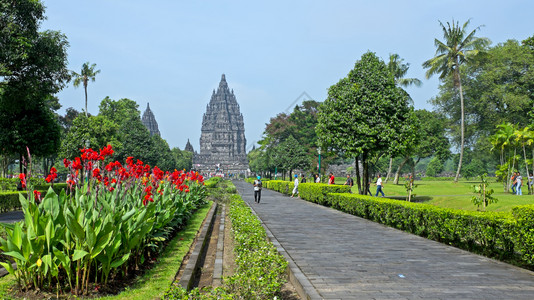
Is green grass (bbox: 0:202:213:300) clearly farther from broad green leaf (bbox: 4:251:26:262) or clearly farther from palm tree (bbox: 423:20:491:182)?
palm tree (bbox: 423:20:491:182)

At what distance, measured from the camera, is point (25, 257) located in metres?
4.68

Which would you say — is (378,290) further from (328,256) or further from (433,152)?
(433,152)

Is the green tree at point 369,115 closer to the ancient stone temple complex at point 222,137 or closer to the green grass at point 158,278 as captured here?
the green grass at point 158,278

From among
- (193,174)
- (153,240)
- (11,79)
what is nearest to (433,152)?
(193,174)

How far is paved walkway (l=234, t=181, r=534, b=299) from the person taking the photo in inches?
213

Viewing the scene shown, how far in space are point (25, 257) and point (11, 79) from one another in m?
17.2

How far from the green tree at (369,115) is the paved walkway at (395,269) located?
10.6 m

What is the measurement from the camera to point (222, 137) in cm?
14775

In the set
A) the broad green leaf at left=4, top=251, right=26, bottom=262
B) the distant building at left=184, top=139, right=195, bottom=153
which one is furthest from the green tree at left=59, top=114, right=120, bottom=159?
the distant building at left=184, top=139, right=195, bottom=153

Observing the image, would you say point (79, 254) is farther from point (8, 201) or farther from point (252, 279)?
point (8, 201)

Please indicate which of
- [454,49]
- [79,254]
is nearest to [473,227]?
[79,254]

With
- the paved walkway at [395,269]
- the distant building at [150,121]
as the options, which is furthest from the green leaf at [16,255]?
the distant building at [150,121]

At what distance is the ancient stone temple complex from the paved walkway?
130970 millimetres

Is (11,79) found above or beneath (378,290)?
above
